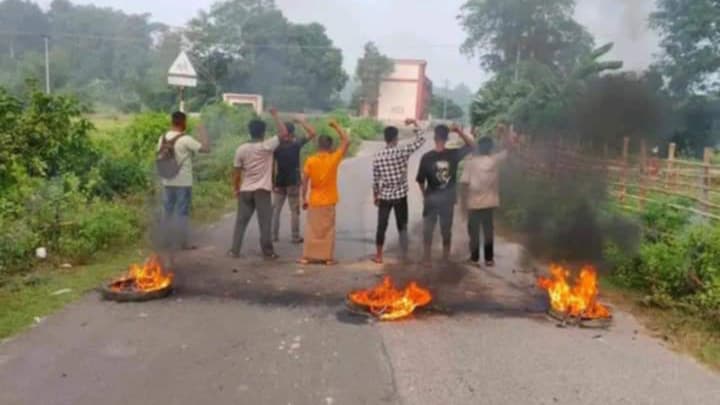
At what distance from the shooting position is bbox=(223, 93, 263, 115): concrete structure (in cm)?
1165

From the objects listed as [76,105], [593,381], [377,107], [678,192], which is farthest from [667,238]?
[377,107]

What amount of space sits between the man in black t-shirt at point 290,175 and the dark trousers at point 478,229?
93.8 inches

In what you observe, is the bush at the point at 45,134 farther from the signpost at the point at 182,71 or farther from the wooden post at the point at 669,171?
the wooden post at the point at 669,171

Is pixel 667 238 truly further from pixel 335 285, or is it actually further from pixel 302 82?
pixel 302 82

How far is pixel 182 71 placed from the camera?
11.0 meters

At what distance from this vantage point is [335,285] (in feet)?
22.7

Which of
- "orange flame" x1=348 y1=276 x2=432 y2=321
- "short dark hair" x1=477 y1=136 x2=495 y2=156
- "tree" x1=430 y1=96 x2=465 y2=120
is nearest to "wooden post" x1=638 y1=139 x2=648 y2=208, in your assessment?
"short dark hair" x1=477 y1=136 x2=495 y2=156

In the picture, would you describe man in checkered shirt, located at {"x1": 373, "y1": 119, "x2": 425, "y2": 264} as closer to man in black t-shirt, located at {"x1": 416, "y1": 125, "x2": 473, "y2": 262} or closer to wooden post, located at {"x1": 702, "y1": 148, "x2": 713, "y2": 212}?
man in black t-shirt, located at {"x1": 416, "y1": 125, "x2": 473, "y2": 262}

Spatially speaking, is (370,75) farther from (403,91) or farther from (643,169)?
(643,169)

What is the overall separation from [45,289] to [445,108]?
27.9 m

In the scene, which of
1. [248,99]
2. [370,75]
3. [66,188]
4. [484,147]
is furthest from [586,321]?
[370,75]

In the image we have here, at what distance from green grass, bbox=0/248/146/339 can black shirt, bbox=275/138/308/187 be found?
215 centimetres

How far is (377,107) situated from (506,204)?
25.6ft

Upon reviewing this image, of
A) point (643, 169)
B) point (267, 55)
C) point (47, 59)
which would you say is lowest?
point (643, 169)
